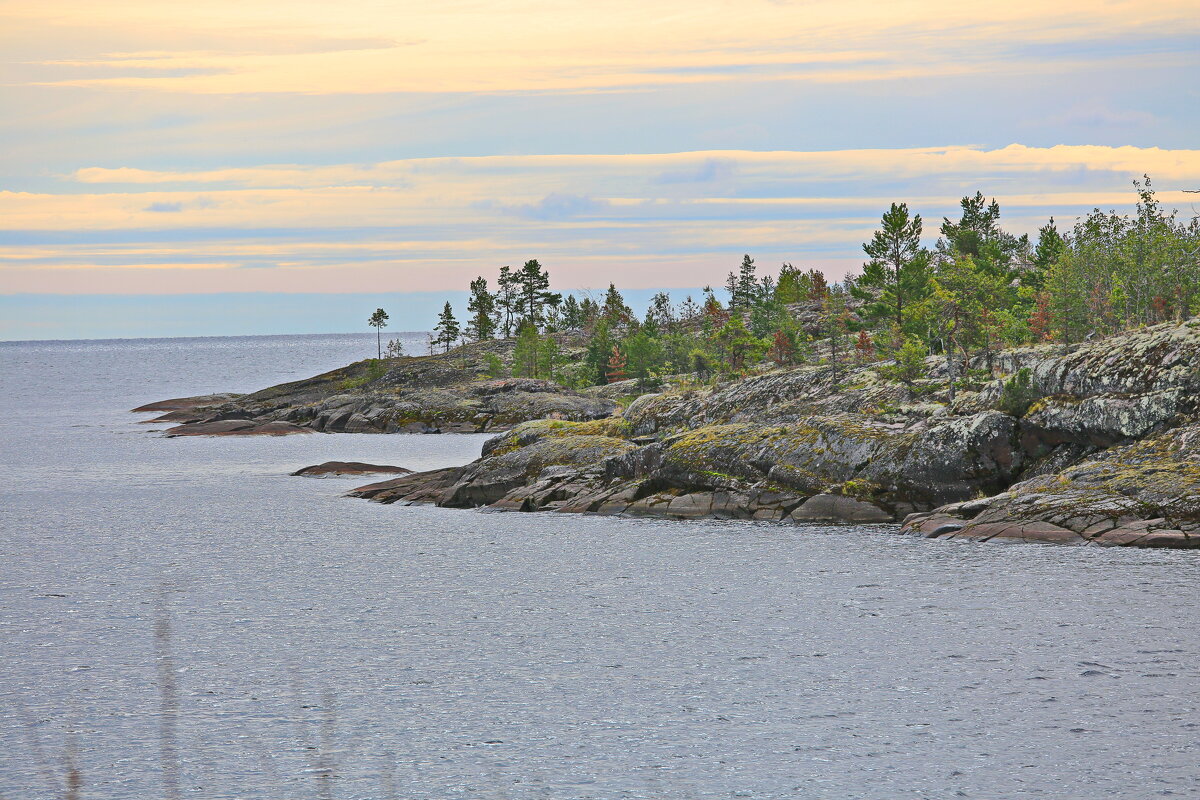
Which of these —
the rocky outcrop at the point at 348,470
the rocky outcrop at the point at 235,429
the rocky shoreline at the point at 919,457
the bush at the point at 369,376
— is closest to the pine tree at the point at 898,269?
the rocky shoreline at the point at 919,457

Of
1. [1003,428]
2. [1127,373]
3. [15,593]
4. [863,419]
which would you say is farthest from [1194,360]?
[15,593]

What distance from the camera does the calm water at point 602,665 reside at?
14469mm

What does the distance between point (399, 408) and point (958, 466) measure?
73.2m

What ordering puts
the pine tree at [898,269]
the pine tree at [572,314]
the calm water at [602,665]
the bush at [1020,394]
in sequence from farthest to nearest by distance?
the pine tree at [572,314] → the pine tree at [898,269] → the bush at [1020,394] → the calm water at [602,665]

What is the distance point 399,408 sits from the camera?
A: 102812 mm

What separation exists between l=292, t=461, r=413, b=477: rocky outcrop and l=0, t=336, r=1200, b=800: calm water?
22060mm

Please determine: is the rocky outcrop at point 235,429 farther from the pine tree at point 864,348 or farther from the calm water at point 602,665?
the calm water at point 602,665

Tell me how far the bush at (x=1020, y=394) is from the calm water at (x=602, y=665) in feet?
25.4

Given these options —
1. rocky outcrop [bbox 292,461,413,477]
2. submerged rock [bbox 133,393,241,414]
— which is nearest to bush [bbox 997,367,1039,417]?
rocky outcrop [bbox 292,461,413,477]

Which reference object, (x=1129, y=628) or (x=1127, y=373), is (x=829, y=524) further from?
(x=1129, y=628)

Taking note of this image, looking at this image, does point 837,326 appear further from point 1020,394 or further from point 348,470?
point 1020,394

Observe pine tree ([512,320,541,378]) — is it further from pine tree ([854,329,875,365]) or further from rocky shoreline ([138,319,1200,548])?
rocky shoreline ([138,319,1200,548])

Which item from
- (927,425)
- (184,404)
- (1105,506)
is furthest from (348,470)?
(184,404)

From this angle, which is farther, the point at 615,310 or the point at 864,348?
the point at 615,310
